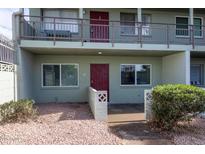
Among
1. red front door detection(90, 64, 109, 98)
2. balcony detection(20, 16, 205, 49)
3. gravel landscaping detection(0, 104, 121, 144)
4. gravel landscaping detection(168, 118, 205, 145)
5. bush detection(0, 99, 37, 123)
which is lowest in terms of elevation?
gravel landscaping detection(168, 118, 205, 145)

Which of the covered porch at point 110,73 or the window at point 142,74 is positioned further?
the window at point 142,74

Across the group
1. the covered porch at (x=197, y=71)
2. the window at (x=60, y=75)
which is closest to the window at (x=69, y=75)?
the window at (x=60, y=75)

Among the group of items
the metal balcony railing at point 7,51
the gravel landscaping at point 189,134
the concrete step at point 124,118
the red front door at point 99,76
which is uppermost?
the metal balcony railing at point 7,51

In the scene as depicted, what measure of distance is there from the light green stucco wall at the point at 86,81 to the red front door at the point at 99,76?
21 centimetres

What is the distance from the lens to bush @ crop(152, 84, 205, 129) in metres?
6.26

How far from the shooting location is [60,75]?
12055 millimetres

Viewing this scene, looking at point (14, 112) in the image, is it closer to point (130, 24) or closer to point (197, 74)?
point (130, 24)

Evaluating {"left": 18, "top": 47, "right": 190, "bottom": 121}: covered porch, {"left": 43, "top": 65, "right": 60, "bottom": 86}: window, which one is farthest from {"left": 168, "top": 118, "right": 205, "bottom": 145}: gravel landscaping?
{"left": 43, "top": 65, "right": 60, "bottom": 86}: window

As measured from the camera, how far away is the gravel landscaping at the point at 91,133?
5363 mm

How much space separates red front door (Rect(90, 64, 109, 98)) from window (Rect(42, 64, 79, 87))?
3.02 feet

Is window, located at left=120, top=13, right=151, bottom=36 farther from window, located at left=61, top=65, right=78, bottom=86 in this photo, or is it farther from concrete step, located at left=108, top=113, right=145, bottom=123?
concrete step, located at left=108, top=113, right=145, bottom=123

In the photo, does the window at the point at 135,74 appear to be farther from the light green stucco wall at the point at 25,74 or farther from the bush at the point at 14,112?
the bush at the point at 14,112

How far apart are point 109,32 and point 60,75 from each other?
12.1 feet

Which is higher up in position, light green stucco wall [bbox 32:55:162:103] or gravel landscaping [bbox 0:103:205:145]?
light green stucco wall [bbox 32:55:162:103]
